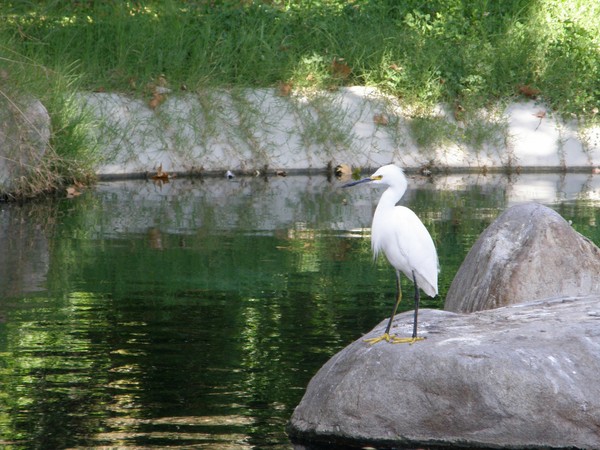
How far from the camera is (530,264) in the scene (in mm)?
7578

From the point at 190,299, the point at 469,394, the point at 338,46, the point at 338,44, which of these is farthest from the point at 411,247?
the point at 338,44

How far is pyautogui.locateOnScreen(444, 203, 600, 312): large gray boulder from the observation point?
7566mm

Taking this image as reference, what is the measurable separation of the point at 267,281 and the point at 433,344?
4460 millimetres

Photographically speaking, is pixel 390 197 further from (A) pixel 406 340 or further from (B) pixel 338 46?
(B) pixel 338 46

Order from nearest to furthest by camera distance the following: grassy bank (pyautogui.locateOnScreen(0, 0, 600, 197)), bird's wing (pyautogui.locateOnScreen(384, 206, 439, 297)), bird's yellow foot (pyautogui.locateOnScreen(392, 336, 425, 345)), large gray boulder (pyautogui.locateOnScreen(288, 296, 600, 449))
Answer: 1. large gray boulder (pyautogui.locateOnScreen(288, 296, 600, 449))
2. bird's yellow foot (pyautogui.locateOnScreen(392, 336, 425, 345))
3. bird's wing (pyautogui.locateOnScreen(384, 206, 439, 297))
4. grassy bank (pyautogui.locateOnScreen(0, 0, 600, 197))

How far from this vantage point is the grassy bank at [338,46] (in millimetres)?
19250

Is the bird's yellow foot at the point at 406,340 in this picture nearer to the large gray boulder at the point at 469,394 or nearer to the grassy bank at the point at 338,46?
the large gray boulder at the point at 469,394

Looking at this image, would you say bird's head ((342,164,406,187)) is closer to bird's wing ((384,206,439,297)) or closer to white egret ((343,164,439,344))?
white egret ((343,164,439,344))

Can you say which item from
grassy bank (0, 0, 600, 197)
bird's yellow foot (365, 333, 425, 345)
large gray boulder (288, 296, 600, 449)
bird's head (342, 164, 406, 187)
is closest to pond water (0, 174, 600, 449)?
large gray boulder (288, 296, 600, 449)

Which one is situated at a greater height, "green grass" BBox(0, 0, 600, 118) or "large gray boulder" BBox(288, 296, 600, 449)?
"green grass" BBox(0, 0, 600, 118)

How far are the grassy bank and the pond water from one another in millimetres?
3117

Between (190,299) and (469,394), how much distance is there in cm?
422

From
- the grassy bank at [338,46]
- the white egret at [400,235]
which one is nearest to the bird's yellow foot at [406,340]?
the white egret at [400,235]

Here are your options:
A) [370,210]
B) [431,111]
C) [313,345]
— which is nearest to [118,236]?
[370,210]
